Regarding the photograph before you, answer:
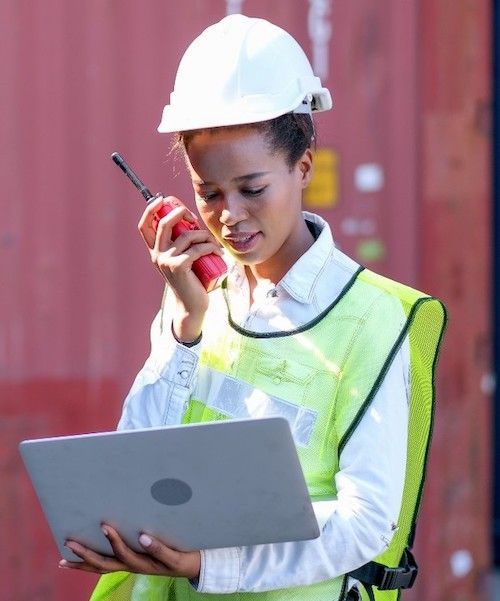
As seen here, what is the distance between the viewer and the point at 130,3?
4426 millimetres

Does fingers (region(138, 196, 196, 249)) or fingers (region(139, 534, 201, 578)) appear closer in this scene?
fingers (region(139, 534, 201, 578))

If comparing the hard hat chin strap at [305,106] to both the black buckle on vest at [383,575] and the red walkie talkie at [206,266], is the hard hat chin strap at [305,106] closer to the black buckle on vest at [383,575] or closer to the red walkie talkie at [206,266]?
the red walkie talkie at [206,266]

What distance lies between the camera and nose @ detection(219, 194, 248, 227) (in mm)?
2332

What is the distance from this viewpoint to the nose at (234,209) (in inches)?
91.8

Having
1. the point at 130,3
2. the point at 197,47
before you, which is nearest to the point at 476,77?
the point at 130,3

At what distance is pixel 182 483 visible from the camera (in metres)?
2.14

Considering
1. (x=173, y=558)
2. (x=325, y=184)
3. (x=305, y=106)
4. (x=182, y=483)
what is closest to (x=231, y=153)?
(x=305, y=106)

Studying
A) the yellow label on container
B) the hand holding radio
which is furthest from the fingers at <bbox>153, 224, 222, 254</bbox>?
the yellow label on container

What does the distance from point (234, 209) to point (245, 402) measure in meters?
0.33

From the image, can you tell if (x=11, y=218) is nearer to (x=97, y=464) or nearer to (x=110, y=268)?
(x=110, y=268)

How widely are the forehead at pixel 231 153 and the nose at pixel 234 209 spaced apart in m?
0.04

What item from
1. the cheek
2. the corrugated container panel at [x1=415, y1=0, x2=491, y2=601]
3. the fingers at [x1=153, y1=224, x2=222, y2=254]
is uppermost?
the cheek

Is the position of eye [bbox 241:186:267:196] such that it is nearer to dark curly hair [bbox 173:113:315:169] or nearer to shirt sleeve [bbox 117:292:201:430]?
dark curly hair [bbox 173:113:315:169]

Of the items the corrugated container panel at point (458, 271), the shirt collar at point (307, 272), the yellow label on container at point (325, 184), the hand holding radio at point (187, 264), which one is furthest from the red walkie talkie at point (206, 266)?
the corrugated container panel at point (458, 271)
